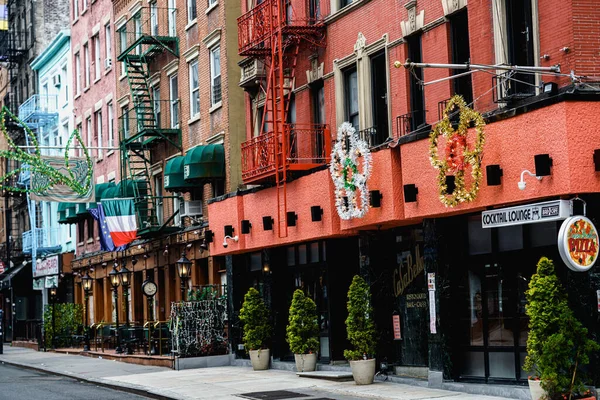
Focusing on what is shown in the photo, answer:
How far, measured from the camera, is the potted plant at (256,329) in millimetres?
28000

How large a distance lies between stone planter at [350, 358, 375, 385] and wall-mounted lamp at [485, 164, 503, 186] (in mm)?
5802

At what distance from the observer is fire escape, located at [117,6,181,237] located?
3588 cm

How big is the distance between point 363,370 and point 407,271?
236 centimetres

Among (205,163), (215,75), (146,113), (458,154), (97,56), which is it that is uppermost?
(97,56)

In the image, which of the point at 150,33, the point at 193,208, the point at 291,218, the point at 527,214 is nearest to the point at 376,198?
the point at 291,218

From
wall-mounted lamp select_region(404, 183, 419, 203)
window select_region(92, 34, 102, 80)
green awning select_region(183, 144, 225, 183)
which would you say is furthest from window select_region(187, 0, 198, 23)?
wall-mounted lamp select_region(404, 183, 419, 203)

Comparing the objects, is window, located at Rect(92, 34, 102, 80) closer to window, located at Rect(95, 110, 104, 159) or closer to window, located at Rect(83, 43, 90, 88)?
window, located at Rect(83, 43, 90, 88)

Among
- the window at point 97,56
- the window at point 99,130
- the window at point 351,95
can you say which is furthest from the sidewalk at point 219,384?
the window at point 97,56

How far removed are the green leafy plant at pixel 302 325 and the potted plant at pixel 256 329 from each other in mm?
2742

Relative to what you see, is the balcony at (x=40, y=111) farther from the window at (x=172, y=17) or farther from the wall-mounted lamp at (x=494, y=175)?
the wall-mounted lamp at (x=494, y=175)

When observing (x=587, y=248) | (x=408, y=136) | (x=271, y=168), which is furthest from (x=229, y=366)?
(x=587, y=248)

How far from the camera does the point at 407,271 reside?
23.1 meters

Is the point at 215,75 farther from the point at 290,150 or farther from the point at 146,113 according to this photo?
the point at 290,150

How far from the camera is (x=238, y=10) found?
31.5m
